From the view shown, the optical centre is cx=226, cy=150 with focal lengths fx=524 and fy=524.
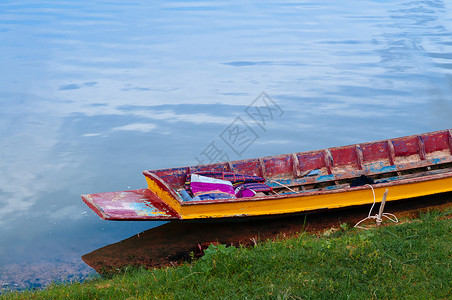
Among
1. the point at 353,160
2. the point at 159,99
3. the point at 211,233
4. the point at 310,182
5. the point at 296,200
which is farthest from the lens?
the point at 159,99

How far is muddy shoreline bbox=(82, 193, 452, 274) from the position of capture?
8352mm

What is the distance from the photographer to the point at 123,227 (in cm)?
949

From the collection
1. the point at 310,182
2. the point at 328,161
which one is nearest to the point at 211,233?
the point at 310,182

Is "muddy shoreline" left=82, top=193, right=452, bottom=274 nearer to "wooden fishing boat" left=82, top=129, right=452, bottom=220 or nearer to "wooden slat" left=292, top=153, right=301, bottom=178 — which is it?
"wooden fishing boat" left=82, top=129, right=452, bottom=220

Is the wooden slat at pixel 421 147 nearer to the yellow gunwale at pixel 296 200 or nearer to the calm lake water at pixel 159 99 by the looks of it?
the yellow gunwale at pixel 296 200

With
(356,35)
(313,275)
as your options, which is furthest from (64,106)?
(356,35)

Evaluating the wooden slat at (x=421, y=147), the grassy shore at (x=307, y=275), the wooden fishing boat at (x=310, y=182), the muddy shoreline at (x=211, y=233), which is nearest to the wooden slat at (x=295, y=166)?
the wooden fishing boat at (x=310, y=182)

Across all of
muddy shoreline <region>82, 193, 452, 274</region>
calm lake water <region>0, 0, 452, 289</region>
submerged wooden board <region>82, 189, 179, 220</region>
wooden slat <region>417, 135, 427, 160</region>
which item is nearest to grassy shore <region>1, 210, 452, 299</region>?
submerged wooden board <region>82, 189, 179, 220</region>

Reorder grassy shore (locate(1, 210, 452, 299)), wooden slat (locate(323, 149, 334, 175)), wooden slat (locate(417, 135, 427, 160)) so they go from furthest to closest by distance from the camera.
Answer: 1. wooden slat (locate(417, 135, 427, 160))
2. wooden slat (locate(323, 149, 334, 175))
3. grassy shore (locate(1, 210, 452, 299))

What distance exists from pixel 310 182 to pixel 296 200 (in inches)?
62.6

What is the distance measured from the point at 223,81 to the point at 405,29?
16.0 metres

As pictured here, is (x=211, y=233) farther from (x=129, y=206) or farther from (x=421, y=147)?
(x=421, y=147)

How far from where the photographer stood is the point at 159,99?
1853 cm

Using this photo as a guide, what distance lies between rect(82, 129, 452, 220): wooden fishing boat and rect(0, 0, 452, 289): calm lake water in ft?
3.37
